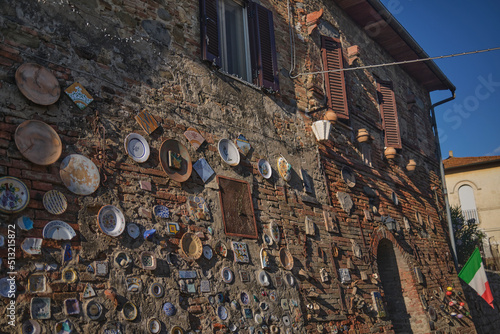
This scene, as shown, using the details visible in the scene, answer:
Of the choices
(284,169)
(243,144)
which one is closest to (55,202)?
(243,144)

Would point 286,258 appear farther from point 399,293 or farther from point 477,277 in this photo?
point 477,277

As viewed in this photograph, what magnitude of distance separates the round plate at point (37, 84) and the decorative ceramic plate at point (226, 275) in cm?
234

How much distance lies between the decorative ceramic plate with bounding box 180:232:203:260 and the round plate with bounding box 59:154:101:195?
3.46 ft

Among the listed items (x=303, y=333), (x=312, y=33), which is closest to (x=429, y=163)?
(x=312, y=33)

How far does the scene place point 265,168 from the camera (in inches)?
249

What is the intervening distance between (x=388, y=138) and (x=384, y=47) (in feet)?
7.47

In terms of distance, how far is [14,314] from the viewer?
357 cm

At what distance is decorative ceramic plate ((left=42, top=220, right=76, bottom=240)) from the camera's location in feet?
13.0

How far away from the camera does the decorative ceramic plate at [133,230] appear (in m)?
4.55

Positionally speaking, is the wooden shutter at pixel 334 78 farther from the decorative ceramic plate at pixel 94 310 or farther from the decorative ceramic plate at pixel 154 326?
the decorative ceramic plate at pixel 94 310

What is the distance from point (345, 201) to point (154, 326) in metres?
4.06

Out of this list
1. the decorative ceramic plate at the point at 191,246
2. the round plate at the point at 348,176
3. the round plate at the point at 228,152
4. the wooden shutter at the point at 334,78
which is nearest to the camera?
the decorative ceramic plate at the point at 191,246

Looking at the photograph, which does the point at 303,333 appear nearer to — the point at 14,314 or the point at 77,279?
the point at 77,279

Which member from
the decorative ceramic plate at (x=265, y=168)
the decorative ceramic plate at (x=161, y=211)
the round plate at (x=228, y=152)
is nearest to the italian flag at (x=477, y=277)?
the decorative ceramic plate at (x=265, y=168)
